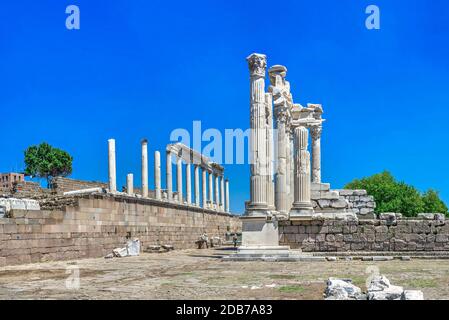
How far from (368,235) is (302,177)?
389cm

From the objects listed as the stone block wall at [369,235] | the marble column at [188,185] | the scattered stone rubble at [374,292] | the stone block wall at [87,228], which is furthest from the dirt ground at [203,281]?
the marble column at [188,185]

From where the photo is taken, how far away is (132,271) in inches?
557

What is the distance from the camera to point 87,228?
20781mm

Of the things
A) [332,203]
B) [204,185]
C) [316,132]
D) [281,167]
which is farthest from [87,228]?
[204,185]

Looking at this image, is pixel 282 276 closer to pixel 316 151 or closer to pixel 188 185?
pixel 316 151

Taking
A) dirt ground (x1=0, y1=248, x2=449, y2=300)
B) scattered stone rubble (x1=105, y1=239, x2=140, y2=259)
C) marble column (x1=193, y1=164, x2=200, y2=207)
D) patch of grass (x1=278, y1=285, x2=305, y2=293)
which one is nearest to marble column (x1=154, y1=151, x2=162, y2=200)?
marble column (x1=193, y1=164, x2=200, y2=207)

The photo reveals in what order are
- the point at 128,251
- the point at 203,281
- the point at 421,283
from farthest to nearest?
the point at 128,251 < the point at 203,281 < the point at 421,283

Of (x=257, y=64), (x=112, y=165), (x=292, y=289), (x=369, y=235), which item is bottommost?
(x=292, y=289)

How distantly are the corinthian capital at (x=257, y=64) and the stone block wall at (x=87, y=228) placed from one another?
319 inches

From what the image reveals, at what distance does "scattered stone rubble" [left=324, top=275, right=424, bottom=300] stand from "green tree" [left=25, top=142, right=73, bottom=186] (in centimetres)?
6304

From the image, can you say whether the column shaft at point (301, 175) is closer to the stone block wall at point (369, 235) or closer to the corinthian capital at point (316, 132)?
the stone block wall at point (369, 235)

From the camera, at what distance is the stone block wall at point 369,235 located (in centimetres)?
1916

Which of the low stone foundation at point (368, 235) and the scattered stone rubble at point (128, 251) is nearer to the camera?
the low stone foundation at point (368, 235)
